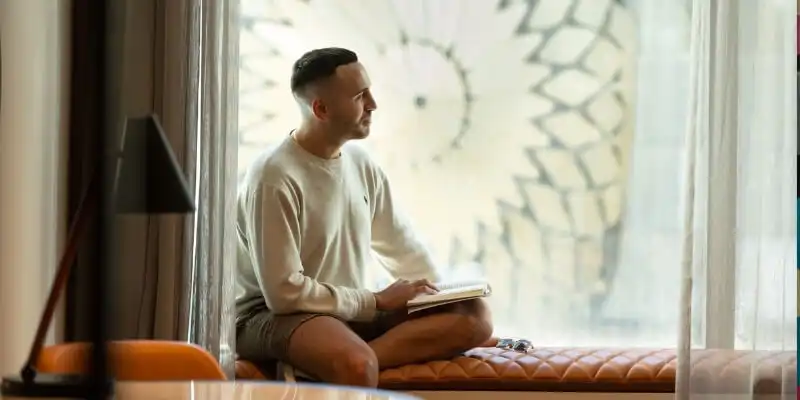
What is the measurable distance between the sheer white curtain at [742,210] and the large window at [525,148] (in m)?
0.37

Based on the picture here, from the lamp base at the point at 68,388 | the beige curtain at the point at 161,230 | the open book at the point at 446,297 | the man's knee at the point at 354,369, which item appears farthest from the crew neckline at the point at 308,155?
the lamp base at the point at 68,388

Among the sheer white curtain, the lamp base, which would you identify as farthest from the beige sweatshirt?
the lamp base

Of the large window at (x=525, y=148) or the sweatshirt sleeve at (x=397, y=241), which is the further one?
the large window at (x=525, y=148)

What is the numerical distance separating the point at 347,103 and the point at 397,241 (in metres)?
0.40

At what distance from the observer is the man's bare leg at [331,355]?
6.84 ft

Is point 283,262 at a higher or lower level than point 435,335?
higher

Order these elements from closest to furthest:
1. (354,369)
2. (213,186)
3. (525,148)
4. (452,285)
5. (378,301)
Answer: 1. (354,369)
2. (213,186)
3. (378,301)
4. (452,285)
5. (525,148)

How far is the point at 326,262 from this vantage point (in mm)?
2348

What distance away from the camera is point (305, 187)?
2299 mm

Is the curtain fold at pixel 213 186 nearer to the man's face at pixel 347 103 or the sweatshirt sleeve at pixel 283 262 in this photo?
the sweatshirt sleeve at pixel 283 262

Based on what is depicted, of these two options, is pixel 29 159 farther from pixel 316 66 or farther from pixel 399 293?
pixel 399 293

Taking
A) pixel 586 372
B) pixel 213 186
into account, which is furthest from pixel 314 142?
pixel 586 372

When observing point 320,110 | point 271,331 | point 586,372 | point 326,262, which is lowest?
point 586,372

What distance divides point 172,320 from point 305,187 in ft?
1.45
